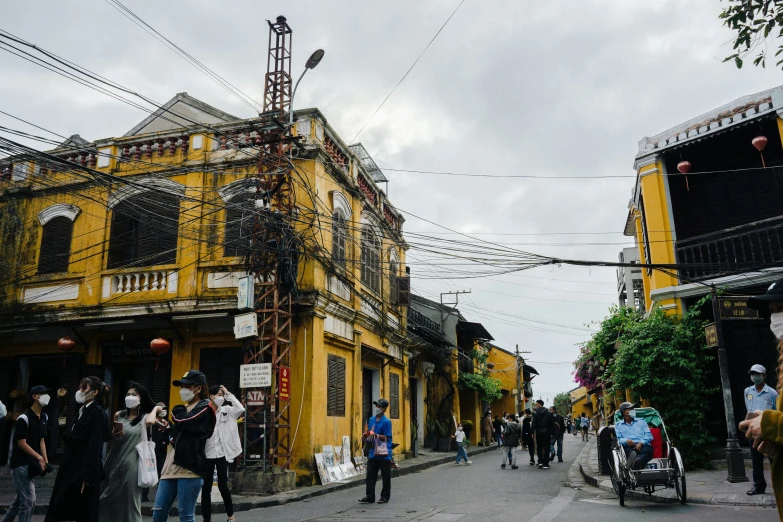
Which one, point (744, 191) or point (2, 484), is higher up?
point (744, 191)

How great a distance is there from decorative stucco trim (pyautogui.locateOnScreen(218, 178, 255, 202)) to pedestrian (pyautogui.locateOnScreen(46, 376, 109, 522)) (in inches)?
373

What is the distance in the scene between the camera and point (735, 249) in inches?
544

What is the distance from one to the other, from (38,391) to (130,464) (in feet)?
7.22

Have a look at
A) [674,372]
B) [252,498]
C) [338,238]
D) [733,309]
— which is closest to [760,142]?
[733,309]

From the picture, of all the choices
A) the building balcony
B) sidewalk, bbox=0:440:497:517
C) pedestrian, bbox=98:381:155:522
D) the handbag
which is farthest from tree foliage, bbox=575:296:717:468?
pedestrian, bbox=98:381:155:522

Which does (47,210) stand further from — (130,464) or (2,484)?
(130,464)

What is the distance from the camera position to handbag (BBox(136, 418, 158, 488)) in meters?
Answer: 5.79

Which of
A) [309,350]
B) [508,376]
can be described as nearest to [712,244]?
[309,350]

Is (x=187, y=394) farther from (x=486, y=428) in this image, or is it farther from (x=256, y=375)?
(x=486, y=428)

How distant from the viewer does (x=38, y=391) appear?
7250 mm

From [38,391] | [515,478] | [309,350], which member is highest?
[309,350]

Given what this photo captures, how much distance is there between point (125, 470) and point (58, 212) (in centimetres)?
1265

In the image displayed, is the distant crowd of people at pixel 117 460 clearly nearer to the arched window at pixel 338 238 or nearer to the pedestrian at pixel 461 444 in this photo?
the arched window at pixel 338 238

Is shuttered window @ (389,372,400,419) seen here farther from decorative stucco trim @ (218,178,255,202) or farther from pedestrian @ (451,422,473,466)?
decorative stucco trim @ (218,178,255,202)
